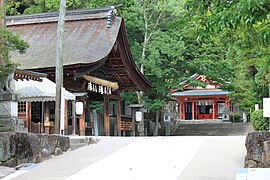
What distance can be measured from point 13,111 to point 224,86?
1917 centimetres

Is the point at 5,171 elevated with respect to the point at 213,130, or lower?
elevated

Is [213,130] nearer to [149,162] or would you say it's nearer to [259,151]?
[149,162]

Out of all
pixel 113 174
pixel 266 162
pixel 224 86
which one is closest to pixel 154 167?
pixel 113 174

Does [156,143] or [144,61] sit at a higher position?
[144,61]

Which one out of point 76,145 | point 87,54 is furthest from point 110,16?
point 76,145

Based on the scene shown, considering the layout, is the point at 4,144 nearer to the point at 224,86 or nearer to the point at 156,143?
the point at 156,143

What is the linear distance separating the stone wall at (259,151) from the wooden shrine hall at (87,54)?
11.5 metres

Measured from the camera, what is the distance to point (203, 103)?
153 feet

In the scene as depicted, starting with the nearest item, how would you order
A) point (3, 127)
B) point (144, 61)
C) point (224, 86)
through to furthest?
point (3, 127)
point (144, 61)
point (224, 86)

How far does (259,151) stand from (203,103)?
37.8 meters

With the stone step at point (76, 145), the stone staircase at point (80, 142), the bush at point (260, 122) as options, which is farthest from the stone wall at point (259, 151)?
the bush at point (260, 122)

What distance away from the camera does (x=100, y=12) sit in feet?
80.5

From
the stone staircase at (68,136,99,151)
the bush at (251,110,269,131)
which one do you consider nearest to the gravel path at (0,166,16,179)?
the stone staircase at (68,136,99,151)

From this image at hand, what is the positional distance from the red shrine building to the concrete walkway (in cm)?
2906
